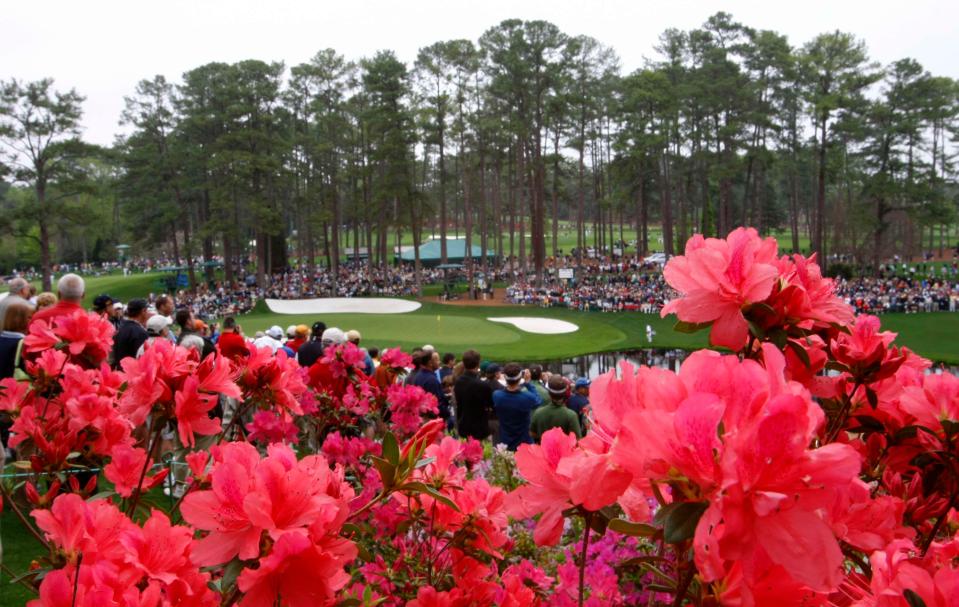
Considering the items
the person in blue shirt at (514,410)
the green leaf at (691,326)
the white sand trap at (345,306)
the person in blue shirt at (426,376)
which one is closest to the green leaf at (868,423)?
the green leaf at (691,326)

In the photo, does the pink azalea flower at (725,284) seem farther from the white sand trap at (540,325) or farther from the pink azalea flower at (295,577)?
the white sand trap at (540,325)

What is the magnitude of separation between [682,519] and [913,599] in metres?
Answer: 0.29

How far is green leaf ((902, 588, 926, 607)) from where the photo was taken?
0.79 meters

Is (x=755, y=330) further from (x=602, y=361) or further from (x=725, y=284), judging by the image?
(x=602, y=361)

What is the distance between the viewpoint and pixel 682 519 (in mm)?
754

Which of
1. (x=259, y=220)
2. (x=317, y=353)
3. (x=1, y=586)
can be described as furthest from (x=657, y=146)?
(x=1, y=586)

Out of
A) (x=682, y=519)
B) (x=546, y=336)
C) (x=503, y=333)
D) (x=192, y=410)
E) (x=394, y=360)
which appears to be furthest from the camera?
(x=503, y=333)

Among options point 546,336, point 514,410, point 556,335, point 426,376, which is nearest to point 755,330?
point 514,410

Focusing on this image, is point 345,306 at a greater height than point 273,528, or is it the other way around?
point 273,528

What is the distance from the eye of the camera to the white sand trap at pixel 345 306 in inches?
1270

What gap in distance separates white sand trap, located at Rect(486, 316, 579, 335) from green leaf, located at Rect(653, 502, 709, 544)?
77.2 ft

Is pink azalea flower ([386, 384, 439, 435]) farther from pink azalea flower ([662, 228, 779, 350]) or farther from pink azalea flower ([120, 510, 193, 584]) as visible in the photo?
pink azalea flower ([662, 228, 779, 350])

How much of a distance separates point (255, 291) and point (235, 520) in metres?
41.4

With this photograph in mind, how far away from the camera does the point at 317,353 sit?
6.02 meters
